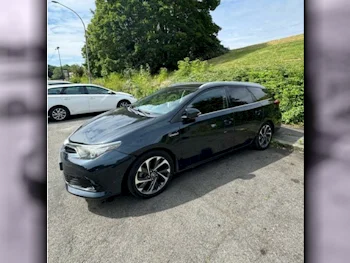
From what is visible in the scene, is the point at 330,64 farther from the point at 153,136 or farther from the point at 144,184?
the point at 144,184


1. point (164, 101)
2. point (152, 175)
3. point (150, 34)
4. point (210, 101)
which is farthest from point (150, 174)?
point (150, 34)

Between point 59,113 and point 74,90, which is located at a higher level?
point 74,90

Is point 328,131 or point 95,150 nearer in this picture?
point 328,131

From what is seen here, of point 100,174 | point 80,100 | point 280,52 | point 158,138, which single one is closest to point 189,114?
point 158,138

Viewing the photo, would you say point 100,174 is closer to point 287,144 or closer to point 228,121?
point 228,121

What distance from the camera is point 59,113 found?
7004mm

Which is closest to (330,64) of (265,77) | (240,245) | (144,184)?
(240,245)

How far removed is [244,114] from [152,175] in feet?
5.77

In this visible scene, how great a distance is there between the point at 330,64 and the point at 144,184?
83.3 inches

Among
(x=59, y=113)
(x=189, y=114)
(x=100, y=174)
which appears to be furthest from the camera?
(x=59, y=113)

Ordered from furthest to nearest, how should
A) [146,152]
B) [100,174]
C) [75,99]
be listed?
[75,99], [146,152], [100,174]

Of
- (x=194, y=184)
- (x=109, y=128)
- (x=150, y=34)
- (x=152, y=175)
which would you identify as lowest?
(x=194, y=184)

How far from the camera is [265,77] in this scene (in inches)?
217

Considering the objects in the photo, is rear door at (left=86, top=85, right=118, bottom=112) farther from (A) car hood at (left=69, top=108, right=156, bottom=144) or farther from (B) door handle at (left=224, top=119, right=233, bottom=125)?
(B) door handle at (left=224, top=119, right=233, bottom=125)
